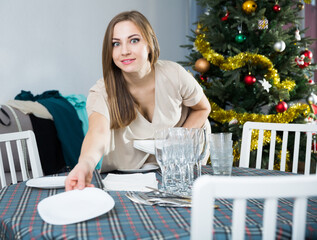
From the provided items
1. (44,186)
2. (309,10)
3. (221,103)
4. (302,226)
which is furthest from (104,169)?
(309,10)

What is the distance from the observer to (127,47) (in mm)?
1516

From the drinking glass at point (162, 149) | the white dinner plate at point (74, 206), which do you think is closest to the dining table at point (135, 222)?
the white dinner plate at point (74, 206)

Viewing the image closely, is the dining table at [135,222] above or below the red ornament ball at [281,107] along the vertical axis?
above

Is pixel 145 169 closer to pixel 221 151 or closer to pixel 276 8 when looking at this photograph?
pixel 221 151

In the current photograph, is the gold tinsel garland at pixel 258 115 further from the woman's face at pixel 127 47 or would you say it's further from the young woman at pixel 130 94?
the woman's face at pixel 127 47

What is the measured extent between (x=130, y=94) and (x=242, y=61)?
4.58ft

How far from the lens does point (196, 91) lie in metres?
1.80

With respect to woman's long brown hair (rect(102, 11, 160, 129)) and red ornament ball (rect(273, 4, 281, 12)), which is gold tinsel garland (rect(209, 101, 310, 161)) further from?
woman's long brown hair (rect(102, 11, 160, 129))

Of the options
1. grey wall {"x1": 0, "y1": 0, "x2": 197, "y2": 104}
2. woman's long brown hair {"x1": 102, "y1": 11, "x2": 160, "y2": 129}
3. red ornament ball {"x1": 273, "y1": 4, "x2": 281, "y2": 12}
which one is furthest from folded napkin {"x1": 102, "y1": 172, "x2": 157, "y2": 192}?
grey wall {"x1": 0, "y1": 0, "x2": 197, "y2": 104}

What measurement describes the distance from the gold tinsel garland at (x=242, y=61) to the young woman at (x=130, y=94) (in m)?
1.08

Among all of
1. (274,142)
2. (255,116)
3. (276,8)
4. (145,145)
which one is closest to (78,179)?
(145,145)

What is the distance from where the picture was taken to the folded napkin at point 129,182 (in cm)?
112

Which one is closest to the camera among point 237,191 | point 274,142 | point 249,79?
point 237,191

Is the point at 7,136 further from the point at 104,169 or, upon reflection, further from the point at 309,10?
the point at 309,10
